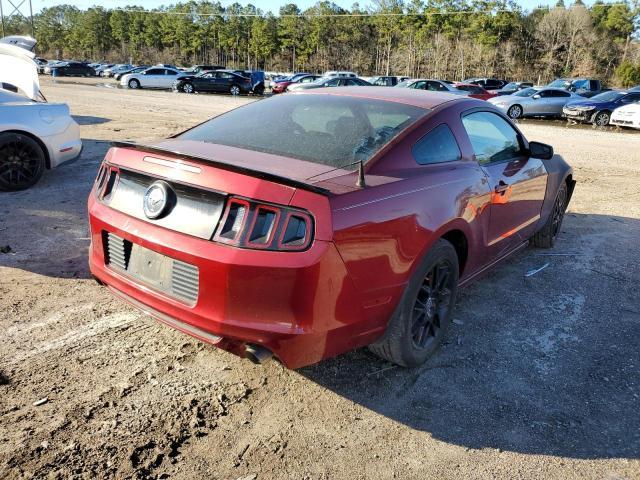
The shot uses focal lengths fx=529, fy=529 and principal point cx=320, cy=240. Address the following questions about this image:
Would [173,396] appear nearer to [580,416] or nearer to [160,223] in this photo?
[160,223]

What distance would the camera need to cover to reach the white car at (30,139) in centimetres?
639

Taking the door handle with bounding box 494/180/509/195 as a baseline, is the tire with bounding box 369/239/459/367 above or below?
below

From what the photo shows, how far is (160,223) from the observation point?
2.57 m

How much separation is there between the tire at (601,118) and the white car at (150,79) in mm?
27210

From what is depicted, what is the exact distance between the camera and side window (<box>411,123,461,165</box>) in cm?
311

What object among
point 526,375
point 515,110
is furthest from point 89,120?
point 515,110

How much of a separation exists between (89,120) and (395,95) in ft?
43.2

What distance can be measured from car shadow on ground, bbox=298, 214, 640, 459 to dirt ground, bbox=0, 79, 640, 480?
0.03 feet

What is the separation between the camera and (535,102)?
23.0 meters

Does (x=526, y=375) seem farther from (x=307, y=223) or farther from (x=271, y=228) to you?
(x=271, y=228)

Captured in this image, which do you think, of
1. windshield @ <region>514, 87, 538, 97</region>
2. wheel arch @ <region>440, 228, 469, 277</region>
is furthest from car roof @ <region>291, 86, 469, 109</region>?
windshield @ <region>514, 87, 538, 97</region>

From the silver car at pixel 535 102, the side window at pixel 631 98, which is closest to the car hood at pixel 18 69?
the silver car at pixel 535 102

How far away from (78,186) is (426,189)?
5559 millimetres

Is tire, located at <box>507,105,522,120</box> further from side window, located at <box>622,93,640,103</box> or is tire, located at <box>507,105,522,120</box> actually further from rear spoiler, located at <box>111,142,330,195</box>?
rear spoiler, located at <box>111,142,330,195</box>
